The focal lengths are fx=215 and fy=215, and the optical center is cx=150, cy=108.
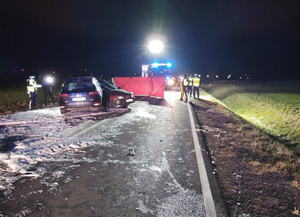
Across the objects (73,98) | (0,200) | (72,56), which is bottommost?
(0,200)

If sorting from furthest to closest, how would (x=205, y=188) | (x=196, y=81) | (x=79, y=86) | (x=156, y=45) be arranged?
(x=156, y=45)
(x=196, y=81)
(x=79, y=86)
(x=205, y=188)

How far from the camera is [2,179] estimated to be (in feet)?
12.2

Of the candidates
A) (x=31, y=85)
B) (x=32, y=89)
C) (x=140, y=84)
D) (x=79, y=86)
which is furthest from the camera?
(x=140, y=84)

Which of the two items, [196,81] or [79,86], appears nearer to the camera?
[79,86]

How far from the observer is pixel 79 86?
31.2 feet

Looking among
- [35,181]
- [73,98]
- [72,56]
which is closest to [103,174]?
[35,181]

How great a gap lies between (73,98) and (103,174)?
19.7 feet

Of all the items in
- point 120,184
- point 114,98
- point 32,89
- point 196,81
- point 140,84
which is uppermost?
point 196,81

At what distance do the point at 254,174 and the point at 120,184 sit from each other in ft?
8.09

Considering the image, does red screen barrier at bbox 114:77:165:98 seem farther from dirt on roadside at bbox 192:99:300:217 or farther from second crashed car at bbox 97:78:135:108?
dirt on roadside at bbox 192:99:300:217

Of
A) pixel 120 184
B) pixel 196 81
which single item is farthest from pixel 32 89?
pixel 196 81

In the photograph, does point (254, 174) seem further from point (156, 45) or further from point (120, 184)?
point (156, 45)

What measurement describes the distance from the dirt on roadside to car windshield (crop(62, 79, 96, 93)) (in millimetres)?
5417

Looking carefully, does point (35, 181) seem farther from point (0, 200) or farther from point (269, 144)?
point (269, 144)
